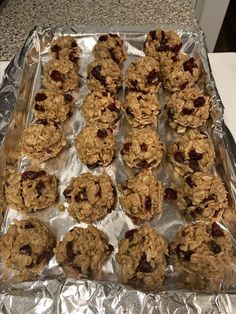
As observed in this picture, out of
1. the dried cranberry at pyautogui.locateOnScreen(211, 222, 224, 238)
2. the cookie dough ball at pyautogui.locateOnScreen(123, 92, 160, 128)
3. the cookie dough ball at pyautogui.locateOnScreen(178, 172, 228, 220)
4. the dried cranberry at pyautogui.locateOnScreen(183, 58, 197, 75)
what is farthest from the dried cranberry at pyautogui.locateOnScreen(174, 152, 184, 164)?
the dried cranberry at pyautogui.locateOnScreen(183, 58, 197, 75)

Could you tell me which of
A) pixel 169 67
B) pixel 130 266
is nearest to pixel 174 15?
pixel 169 67

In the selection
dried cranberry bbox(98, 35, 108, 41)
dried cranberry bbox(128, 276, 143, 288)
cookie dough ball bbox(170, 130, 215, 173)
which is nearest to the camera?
dried cranberry bbox(128, 276, 143, 288)

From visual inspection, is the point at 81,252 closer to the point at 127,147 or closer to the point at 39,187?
the point at 39,187

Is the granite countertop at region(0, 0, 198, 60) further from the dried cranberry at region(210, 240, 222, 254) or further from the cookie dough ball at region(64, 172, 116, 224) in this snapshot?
the dried cranberry at region(210, 240, 222, 254)

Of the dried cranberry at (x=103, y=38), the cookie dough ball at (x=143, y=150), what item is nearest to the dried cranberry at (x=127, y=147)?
the cookie dough ball at (x=143, y=150)

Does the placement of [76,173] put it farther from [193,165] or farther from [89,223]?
[193,165]

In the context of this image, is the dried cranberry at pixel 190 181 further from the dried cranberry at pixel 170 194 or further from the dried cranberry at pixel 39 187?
the dried cranberry at pixel 39 187

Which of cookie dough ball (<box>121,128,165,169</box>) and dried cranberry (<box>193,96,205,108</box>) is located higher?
dried cranberry (<box>193,96,205,108</box>)
